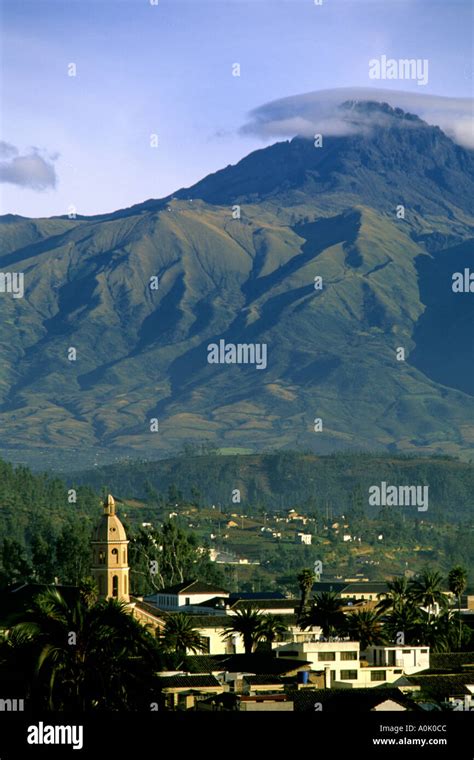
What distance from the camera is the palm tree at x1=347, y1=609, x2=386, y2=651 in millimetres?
122062

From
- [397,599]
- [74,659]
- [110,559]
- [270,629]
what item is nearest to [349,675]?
[270,629]

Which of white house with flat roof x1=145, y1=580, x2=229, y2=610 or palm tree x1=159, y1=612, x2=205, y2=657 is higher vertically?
white house with flat roof x1=145, y1=580, x2=229, y2=610

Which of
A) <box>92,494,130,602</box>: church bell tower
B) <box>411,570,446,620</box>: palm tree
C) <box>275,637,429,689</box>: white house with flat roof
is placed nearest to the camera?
<box>275,637,429,689</box>: white house with flat roof

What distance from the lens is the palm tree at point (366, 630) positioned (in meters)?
122

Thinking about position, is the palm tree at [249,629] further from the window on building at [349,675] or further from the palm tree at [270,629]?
the window on building at [349,675]

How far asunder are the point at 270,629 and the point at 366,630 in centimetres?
1095

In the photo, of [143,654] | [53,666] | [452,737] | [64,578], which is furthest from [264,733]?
[64,578]

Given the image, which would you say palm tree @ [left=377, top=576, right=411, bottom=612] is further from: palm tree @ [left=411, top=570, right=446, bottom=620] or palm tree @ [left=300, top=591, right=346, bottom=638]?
palm tree @ [left=300, top=591, right=346, bottom=638]

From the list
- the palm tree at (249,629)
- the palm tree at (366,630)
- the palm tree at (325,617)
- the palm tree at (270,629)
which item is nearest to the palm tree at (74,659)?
the palm tree at (366,630)

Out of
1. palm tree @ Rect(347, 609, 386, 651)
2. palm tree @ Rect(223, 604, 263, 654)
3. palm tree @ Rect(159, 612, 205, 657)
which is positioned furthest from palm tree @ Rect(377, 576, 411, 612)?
palm tree @ Rect(159, 612, 205, 657)

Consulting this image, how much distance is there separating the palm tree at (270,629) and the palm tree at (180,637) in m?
4.35

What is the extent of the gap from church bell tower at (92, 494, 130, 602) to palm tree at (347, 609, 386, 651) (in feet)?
97.4

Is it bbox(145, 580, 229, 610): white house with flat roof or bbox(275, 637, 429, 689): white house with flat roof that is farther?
bbox(145, 580, 229, 610): white house with flat roof

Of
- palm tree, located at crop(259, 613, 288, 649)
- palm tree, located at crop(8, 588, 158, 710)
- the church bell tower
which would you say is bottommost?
palm tree, located at crop(259, 613, 288, 649)
